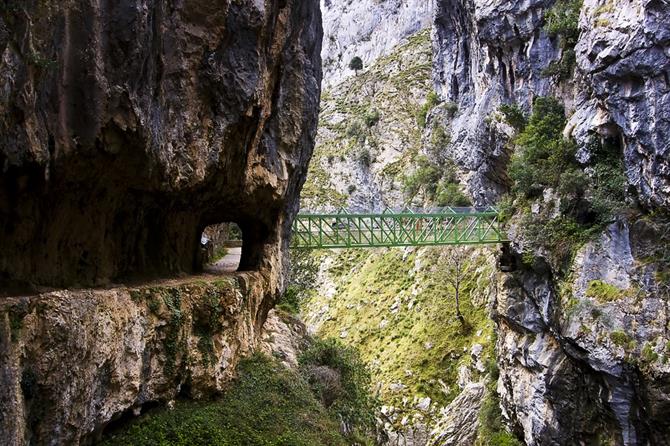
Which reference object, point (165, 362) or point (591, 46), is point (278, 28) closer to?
point (165, 362)

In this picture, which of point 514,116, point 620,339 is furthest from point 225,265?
point 514,116

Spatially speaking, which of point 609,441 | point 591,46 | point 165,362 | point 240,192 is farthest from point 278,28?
point 609,441

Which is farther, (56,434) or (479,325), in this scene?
(479,325)

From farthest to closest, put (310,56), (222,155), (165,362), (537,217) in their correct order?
(537,217) → (310,56) → (222,155) → (165,362)

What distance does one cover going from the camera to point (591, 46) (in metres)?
18.6

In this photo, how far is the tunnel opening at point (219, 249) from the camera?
17903 mm

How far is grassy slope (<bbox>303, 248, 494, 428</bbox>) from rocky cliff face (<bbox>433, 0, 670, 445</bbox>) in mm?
5404

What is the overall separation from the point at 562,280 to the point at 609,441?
5.60 m

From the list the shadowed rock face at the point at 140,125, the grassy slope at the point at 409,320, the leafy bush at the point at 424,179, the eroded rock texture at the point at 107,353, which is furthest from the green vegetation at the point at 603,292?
the leafy bush at the point at 424,179

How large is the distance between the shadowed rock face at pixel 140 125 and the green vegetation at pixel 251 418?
10.1ft

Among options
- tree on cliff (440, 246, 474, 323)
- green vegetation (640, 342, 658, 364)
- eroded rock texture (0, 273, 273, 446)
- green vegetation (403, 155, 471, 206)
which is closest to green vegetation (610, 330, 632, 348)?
green vegetation (640, 342, 658, 364)

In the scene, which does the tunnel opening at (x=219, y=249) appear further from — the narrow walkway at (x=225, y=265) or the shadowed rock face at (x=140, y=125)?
the shadowed rock face at (x=140, y=125)

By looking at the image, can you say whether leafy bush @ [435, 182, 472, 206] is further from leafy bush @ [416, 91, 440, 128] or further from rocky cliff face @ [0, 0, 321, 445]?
rocky cliff face @ [0, 0, 321, 445]

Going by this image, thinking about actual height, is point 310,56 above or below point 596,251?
above
